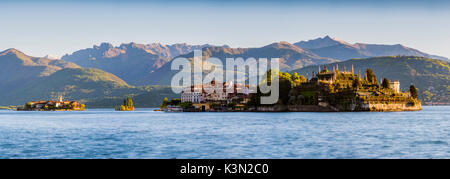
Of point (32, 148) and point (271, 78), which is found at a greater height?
point (271, 78)

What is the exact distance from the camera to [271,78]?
584 ft

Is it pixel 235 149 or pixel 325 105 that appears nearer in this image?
pixel 235 149

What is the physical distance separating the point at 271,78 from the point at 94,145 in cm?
13456
